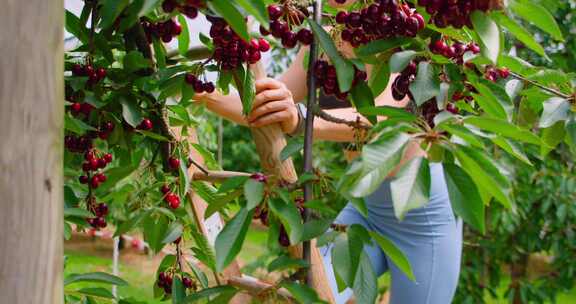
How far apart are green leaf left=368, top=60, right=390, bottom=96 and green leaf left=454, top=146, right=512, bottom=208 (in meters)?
0.34

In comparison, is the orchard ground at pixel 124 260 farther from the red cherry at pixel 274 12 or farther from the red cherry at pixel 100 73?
the red cherry at pixel 274 12

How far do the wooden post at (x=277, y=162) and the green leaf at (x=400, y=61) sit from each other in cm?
29

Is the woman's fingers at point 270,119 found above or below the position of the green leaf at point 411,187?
above

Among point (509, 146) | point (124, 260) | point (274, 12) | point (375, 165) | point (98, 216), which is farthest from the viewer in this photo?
point (124, 260)

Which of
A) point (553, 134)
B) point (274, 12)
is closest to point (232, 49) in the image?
point (274, 12)

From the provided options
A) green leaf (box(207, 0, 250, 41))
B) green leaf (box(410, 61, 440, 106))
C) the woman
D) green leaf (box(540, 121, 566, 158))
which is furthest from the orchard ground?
green leaf (box(207, 0, 250, 41))

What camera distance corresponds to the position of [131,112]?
125 cm

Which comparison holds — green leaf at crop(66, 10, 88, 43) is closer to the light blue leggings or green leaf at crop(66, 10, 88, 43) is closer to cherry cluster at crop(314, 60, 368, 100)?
cherry cluster at crop(314, 60, 368, 100)

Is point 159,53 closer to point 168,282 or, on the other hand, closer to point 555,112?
point 168,282

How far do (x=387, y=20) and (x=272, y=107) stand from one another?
353 millimetres

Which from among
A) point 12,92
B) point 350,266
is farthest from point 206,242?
point 12,92

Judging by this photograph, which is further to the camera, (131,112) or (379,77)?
(131,112)

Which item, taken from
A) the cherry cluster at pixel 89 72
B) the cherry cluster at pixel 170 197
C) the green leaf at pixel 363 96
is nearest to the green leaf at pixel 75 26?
the cherry cluster at pixel 89 72

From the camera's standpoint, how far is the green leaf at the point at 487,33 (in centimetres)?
88
